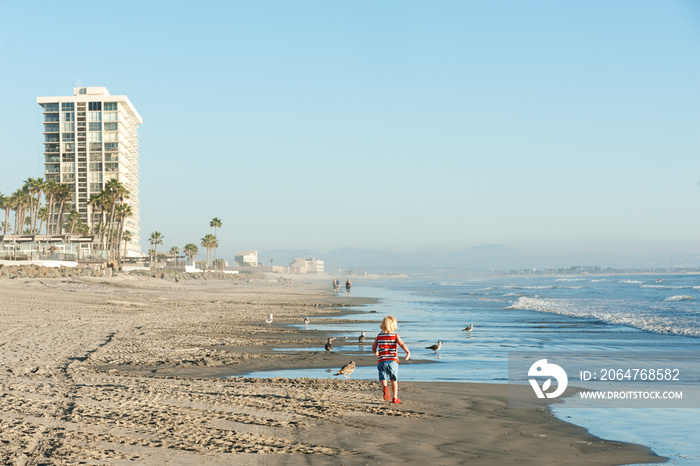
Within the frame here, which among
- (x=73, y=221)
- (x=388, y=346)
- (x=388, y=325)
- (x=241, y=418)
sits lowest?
(x=241, y=418)

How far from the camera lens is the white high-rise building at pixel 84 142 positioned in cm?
15862

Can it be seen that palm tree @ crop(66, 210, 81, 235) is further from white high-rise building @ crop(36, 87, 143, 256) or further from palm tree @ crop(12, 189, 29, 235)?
white high-rise building @ crop(36, 87, 143, 256)

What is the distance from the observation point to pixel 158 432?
25.4ft

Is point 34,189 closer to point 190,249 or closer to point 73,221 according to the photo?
point 73,221

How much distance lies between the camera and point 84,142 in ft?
524

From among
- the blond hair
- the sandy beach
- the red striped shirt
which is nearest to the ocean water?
the sandy beach

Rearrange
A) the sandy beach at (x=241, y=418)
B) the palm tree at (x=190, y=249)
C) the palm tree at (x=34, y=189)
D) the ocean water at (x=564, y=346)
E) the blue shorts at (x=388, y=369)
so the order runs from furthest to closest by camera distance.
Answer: the palm tree at (x=190, y=249) → the palm tree at (x=34, y=189) → the blue shorts at (x=388, y=369) → the ocean water at (x=564, y=346) → the sandy beach at (x=241, y=418)

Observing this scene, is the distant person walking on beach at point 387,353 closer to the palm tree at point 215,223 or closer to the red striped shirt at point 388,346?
the red striped shirt at point 388,346

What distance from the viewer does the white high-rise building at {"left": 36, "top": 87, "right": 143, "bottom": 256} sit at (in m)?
159

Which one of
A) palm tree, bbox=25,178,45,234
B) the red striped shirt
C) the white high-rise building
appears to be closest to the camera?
the red striped shirt

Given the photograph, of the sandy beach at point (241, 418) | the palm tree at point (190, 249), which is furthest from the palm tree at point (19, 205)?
the sandy beach at point (241, 418)

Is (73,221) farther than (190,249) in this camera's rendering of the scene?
No

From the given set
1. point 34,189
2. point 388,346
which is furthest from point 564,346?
point 34,189

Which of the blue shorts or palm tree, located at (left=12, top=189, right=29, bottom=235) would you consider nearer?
the blue shorts
